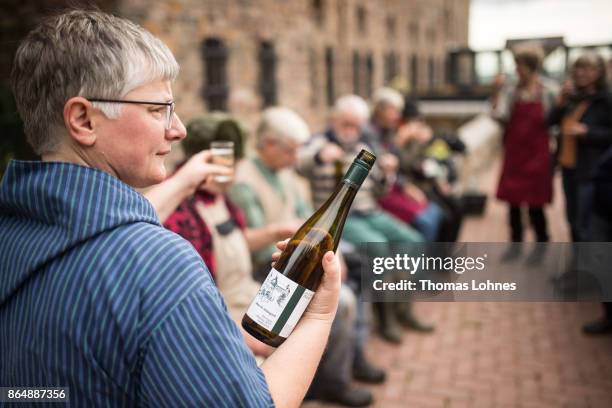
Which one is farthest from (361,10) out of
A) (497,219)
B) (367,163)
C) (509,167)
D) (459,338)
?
(367,163)

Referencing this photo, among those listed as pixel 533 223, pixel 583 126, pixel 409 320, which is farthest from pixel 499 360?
pixel 583 126

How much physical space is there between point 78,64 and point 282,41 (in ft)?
37.3

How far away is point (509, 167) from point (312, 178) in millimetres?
1976

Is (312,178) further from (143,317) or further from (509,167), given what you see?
(143,317)

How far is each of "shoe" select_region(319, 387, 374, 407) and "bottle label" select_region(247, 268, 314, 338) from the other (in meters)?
2.25

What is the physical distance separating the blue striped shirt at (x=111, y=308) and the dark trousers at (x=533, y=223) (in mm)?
4649

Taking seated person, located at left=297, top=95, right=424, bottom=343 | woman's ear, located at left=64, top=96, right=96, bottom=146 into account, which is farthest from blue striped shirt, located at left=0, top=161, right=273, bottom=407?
seated person, located at left=297, top=95, right=424, bottom=343

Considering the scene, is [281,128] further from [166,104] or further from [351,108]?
[166,104]

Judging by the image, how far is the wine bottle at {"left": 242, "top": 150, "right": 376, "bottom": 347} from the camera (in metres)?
1.18

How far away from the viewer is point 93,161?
1001 mm

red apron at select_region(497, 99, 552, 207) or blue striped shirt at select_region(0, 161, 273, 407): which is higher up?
blue striped shirt at select_region(0, 161, 273, 407)

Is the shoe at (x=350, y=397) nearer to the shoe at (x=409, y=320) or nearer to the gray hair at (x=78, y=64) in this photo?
the shoe at (x=409, y=320)

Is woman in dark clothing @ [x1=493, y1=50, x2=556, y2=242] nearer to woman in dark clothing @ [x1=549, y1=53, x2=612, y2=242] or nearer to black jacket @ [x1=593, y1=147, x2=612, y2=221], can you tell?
woman in dark clothing @ [x1=549, y1=53, x2=612, y2=242]

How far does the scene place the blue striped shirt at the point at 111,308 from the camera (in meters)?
0.87
